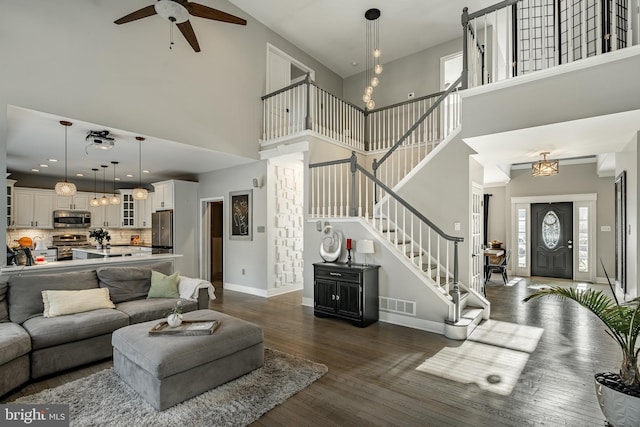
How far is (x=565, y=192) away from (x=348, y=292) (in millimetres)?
7369

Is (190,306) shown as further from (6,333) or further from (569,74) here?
(569,74)

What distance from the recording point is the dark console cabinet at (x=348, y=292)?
4430mm

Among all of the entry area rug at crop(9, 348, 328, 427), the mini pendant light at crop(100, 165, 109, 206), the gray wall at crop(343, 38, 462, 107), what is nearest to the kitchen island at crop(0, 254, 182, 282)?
the entry area rug at crop(9, 348, 328, 427)

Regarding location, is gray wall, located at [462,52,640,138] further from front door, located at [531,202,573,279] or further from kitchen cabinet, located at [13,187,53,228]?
kitchen cabinet, located at [13,187,53,228]

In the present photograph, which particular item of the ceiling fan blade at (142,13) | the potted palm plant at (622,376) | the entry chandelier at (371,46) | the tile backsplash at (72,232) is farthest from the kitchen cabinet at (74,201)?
the potted palm plant at (622,376)

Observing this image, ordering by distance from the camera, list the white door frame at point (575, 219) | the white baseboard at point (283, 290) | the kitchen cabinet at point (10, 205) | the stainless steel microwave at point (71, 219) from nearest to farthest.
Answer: the white baseboard at point (283, 290) → the kitchen cabinet at point (10, 205) → the white door frame at point (575, 219) → the stainless steel microwave at point (71, 219)

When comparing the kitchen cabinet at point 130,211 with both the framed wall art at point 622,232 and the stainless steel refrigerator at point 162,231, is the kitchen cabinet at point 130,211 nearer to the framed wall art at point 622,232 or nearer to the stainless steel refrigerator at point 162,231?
the stainless steel refrigerator at point 162,231

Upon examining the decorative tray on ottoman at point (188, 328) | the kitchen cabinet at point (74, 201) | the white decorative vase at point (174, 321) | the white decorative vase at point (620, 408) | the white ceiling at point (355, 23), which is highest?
the white ceiling at point (355, 23)

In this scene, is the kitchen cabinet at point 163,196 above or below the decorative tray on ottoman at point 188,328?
above

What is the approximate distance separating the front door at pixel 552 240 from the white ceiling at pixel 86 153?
323 inches

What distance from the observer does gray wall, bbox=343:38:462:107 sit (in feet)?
23.5

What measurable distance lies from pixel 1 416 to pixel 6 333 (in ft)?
3.29

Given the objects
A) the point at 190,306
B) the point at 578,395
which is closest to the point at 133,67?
the point at 190,306

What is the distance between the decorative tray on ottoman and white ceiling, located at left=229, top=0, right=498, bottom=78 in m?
5.84
